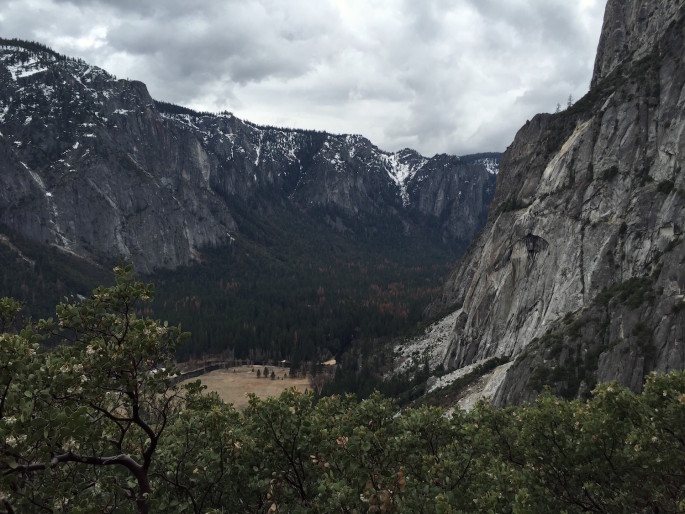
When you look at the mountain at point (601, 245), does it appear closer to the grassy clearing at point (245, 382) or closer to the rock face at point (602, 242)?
the rock face at point (602, 242)

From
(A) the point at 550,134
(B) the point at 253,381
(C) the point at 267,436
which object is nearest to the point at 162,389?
(C) the point at 267,436

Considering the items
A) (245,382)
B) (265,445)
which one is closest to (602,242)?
(265,445)

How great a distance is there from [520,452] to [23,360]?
19218 mm

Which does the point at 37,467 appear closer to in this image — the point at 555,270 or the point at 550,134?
the point at 555,270

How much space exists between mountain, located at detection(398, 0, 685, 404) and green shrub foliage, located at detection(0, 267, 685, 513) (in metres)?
35.2

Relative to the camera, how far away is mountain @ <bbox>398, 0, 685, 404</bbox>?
60.5 metres

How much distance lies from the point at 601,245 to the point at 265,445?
274ft

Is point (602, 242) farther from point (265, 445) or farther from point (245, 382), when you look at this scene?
point (245, 382)

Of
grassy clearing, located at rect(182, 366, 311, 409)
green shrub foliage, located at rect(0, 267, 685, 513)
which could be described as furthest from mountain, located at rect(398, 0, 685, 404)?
grassy clearing, located at rect(182, 366, 311, 409)

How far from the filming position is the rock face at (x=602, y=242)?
60406 mm

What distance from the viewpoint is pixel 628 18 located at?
394 ft

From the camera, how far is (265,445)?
14852mm

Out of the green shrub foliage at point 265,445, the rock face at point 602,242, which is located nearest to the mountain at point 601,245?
the rock face at point 602,242

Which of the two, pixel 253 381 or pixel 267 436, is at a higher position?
pixel 267 436
